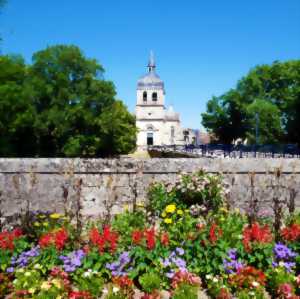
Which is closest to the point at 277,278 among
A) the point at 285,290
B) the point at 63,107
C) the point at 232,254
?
the point at 285,290

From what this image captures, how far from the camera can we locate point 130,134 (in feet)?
174

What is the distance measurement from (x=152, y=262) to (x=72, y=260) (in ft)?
3.12

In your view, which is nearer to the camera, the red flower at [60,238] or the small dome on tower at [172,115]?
the red flower at [60,238]

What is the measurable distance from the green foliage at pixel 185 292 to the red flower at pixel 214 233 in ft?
2.31

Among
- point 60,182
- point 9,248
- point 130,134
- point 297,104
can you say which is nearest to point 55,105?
point 130,134

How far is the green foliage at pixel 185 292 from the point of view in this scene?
4.02 metres

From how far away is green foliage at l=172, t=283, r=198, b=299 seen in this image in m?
4.02

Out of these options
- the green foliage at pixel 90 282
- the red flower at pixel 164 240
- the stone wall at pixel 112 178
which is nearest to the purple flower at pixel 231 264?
the red flower at pixel 164 240

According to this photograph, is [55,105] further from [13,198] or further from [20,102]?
[13,198]

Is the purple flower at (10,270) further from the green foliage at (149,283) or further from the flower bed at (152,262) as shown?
the green foliage at (149,283)

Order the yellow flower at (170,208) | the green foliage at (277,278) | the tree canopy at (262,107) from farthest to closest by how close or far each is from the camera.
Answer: the tree canopy at (262,107) < the yellow flower at (170,208) < the green foliage at (277,278)

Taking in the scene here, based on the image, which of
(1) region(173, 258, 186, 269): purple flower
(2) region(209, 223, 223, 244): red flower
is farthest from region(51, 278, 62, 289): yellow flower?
(2) region(209, 223, 223, 244): red flower

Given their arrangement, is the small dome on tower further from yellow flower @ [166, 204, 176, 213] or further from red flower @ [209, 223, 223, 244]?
red flower @ [209, 223, 223, 244]

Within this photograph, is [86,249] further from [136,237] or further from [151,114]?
[151,114]
